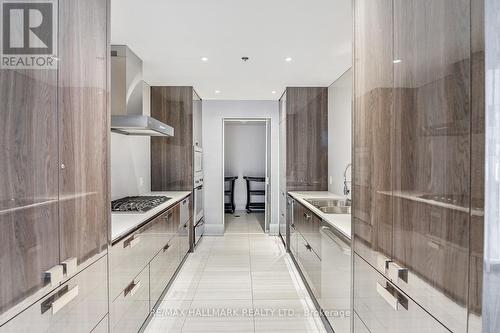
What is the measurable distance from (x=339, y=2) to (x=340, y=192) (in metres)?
2.42

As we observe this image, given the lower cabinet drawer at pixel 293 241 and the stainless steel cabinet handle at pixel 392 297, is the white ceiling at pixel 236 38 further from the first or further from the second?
the lower cabinet drawer at pixel 293 241

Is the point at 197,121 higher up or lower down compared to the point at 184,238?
higher up

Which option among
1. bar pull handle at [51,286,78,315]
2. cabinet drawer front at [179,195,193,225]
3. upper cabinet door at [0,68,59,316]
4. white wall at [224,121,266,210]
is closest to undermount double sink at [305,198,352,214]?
cabinet drawer front at [179,195,193,225]

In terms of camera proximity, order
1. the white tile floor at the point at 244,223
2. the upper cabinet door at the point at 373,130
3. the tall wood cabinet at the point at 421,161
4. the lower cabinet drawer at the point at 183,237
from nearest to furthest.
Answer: the tall wood cabinet at the point at 421,161 → the upper cabinet door at the point at 373,130 → the lower cabinet drawer at the point at 183,237 → the white tile floor at the point at 244,223

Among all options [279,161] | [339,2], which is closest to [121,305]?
[339,2]

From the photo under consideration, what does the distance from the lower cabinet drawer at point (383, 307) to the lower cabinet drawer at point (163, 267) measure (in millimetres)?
1654

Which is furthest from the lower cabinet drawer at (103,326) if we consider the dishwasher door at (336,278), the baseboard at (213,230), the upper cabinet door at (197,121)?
the baseboard at (213,230)

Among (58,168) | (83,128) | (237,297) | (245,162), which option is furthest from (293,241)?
(245,162)

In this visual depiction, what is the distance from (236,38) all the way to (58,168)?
1971mm

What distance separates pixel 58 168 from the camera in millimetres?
1165

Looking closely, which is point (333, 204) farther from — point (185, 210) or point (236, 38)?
point (236, 38)

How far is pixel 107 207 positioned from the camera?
1.62 m

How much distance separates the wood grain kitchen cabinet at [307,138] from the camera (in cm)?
451

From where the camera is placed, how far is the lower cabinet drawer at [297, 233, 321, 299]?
2.66 m
